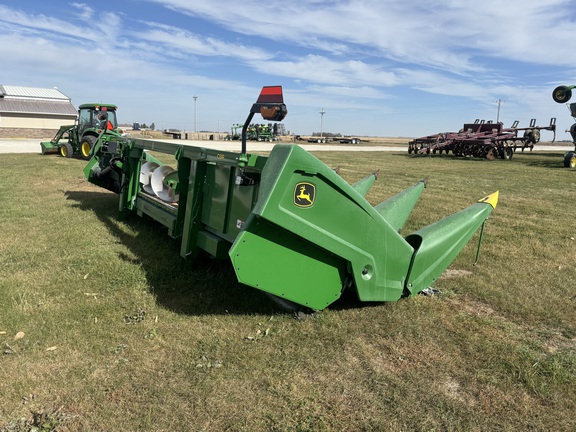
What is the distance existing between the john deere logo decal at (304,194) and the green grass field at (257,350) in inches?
37.8

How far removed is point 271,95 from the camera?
2.96 meters

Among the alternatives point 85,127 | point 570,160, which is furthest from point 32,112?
point 570,160

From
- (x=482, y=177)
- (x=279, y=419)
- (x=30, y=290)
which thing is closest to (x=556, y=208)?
(x=482, y=177)

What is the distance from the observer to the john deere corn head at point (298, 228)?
104 inches

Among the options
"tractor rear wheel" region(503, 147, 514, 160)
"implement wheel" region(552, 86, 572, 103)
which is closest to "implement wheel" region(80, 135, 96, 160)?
"implement wheel" region(552, 86, 572, 103)

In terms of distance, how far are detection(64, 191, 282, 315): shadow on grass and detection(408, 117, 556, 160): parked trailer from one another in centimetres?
2144

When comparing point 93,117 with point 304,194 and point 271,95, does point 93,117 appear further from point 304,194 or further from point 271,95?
point 304,194

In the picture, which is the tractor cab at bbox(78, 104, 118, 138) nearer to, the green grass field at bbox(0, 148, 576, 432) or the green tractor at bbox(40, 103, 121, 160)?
the green tractor at bbox(40, 103, 121, 160)

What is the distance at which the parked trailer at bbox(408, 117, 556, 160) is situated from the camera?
75.8 ft

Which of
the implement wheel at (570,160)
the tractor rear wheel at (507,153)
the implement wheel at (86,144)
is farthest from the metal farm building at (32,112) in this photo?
the implement wheel at (570,160)

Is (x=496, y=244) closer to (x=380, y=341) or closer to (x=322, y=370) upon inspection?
(x=380, y=341)

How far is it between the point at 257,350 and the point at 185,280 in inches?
51.5

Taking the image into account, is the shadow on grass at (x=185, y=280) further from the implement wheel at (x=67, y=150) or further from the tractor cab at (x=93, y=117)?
the implement wheel at (x=67, y=150)

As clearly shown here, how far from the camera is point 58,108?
43.6 meters
